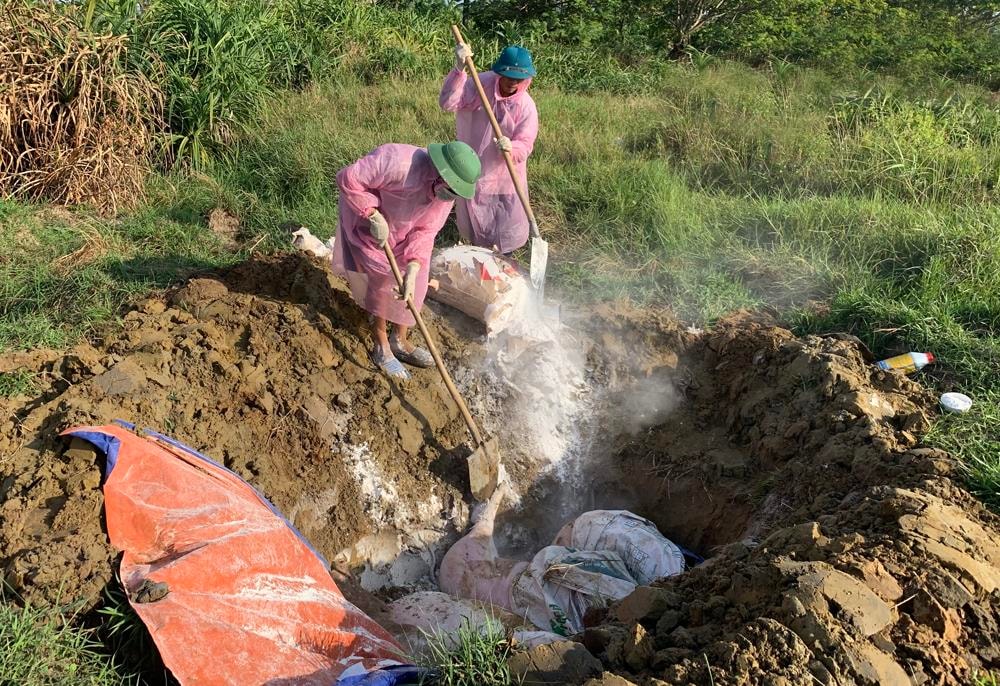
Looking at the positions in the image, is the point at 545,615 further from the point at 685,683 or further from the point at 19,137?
the point at 19,137

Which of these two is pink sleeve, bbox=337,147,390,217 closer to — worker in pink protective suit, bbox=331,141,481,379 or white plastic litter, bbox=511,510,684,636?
worker in pink protective suit, bbox=331,141,481,379

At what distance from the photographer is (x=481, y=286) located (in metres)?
4.88

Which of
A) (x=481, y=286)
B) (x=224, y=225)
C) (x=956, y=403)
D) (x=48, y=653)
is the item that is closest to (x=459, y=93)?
(x=481, y=286)

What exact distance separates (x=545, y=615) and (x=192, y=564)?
4.83 feet

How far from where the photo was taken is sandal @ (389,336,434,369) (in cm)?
469

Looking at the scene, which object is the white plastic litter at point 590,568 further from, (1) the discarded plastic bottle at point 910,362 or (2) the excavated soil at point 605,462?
(1) the discarded plastic bottle at point 910,362

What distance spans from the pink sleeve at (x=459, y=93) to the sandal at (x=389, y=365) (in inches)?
70.9

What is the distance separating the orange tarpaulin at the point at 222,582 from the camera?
262 cm

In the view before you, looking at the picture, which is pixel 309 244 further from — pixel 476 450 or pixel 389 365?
pixel 476 450

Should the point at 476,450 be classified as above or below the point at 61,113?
below

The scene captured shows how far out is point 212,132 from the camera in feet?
22.4

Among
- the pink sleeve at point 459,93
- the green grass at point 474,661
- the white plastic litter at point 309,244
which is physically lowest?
the white plastic litter at point 309,244

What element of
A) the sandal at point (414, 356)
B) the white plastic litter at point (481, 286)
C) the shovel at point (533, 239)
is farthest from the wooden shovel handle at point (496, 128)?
the sandal at point (414, 356)

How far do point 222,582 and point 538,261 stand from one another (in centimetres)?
312
